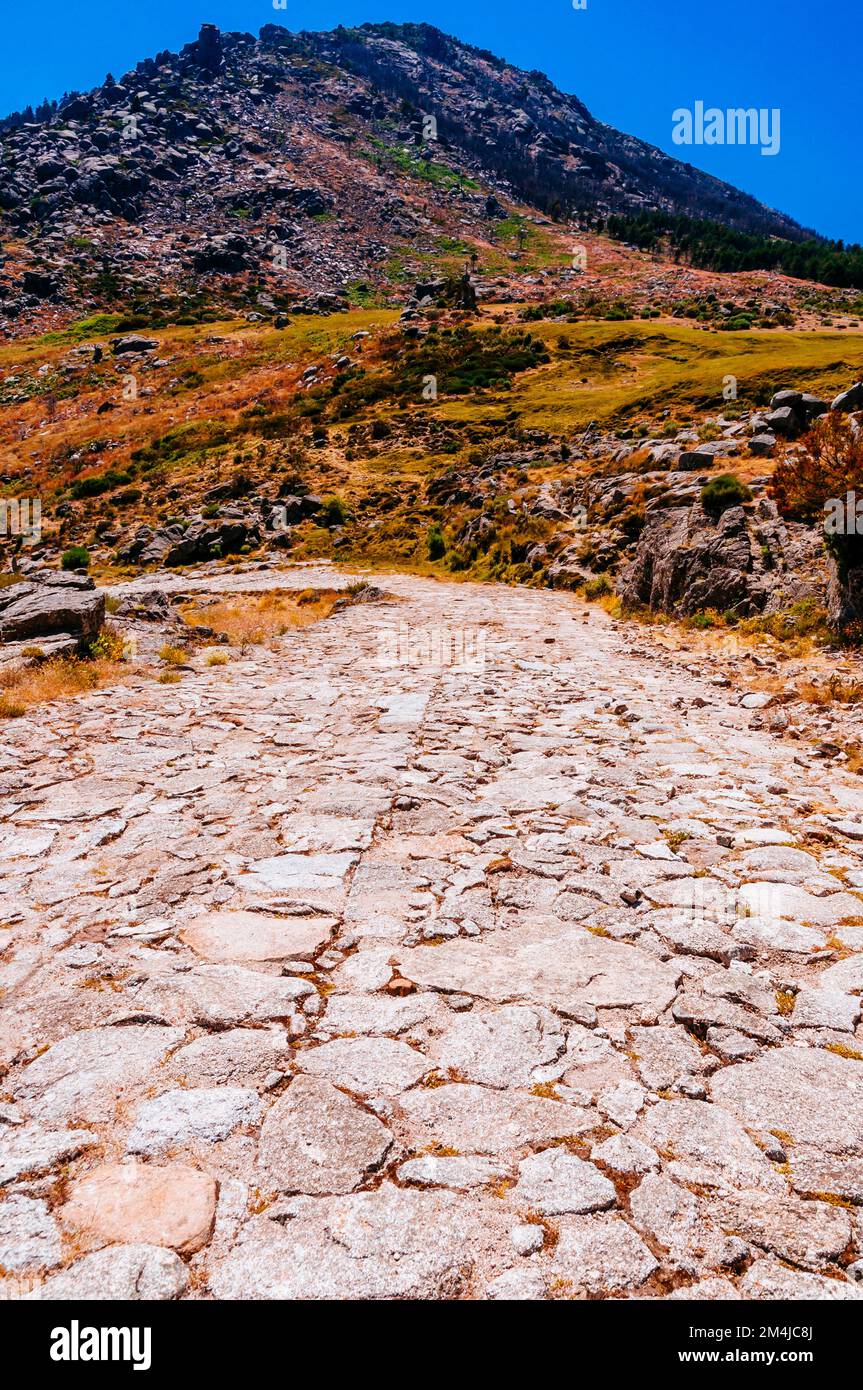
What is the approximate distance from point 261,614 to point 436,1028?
16.0 meters

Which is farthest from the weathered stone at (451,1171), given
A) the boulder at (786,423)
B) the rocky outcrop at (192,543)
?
the rocky outcrop at (192,543)

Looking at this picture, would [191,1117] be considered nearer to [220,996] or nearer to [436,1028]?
[220,996]

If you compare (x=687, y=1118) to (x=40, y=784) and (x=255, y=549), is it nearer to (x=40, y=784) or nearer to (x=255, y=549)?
(x=40, y=784)

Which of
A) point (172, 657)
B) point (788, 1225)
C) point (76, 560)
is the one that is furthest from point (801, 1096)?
point (76, 560)

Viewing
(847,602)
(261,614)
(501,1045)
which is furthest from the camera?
(261,614)

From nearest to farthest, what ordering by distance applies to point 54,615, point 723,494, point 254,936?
point 254,936
point 54,615
point 723,494

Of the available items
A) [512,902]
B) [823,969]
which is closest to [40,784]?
[512,902]

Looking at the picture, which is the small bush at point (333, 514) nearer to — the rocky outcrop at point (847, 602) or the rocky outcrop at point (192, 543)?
the rocky outcrop at point (192, 543)

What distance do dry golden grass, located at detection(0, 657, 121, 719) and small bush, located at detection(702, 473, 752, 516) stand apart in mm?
12922

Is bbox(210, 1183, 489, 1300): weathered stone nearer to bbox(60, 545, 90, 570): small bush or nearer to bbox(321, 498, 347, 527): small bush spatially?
bbox(60, 545, 90, 570): small bush

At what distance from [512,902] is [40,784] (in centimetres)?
461

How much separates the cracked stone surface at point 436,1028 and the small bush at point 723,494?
10.5 meters

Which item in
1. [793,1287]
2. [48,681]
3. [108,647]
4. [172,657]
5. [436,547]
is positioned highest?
[436,547]

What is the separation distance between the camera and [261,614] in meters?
18.0
